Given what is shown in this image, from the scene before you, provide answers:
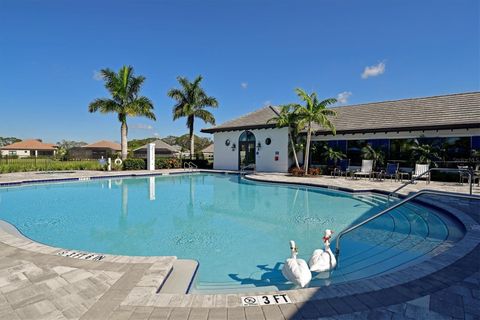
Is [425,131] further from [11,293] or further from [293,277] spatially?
[11,293]

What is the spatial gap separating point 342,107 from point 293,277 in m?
19.8

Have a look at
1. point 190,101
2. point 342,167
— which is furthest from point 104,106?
point 342,167

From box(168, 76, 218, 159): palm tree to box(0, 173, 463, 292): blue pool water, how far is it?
1409cm

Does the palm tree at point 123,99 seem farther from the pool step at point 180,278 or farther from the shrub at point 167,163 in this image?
the pool step at point 180,278

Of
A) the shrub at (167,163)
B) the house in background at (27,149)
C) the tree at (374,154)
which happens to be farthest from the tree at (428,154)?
the house in background at (27,149)

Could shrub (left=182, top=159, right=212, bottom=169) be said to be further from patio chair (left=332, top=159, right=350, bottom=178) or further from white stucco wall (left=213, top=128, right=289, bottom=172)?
patio chair (left=332, top=159, right=350, bottom=178)

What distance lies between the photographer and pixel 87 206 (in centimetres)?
955

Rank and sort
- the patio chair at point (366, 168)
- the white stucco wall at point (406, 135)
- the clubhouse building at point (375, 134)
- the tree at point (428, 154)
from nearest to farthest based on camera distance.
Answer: the white stucco wall at point (406, 135)
the clubhouse building at point (375, 134)
the tree at point (428, 154)
the patio chair at point (366, 168)

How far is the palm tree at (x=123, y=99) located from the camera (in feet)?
71.0

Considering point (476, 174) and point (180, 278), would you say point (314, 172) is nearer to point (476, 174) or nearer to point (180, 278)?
point (476, 174)

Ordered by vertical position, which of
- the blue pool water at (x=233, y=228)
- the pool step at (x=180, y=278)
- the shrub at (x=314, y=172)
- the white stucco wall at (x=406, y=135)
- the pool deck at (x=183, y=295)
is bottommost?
the blue pool water at (x=233, y=228)

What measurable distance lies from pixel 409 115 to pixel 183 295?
17963 millimetres

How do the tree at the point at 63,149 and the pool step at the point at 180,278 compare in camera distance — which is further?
the tree at the point at 63,149

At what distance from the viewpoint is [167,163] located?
2352 centimetres
